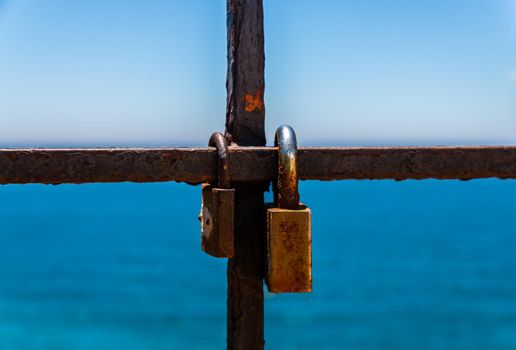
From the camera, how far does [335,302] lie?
17.8m

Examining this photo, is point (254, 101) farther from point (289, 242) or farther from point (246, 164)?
point (289, 242)

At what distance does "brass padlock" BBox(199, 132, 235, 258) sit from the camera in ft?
5.27

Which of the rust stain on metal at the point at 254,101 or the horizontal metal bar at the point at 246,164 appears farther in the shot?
the rust stain on metal at the point at 254,101

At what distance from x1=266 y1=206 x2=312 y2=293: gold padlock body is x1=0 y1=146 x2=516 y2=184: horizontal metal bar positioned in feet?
0.49

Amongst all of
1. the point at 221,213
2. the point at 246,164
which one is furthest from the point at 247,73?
the point at 221,213

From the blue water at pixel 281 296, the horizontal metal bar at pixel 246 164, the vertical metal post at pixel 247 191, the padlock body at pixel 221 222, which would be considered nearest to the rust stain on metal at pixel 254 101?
the vertical metal post at pixel 247 191

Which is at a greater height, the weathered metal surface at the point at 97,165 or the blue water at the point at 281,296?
the weathered metal surface at the point at 97,165

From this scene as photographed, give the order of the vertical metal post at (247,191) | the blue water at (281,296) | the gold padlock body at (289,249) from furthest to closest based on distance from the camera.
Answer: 1. the blue water at (281,296)
2. the vertical metal post at (247,191)
3. the gold padlock body at (289,249)

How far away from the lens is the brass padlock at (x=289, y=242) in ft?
5.18

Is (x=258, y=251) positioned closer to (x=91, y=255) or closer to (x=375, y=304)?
(x=375, y=304)

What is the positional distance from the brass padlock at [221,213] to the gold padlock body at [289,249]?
114mm

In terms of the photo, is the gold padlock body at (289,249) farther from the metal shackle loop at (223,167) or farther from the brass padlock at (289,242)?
the metal shackle loop at (223,167)

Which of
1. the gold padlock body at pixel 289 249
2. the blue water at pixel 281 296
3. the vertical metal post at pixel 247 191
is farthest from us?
the blue water at pixel 281 296

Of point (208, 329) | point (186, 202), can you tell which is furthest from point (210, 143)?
point (186, 202)
